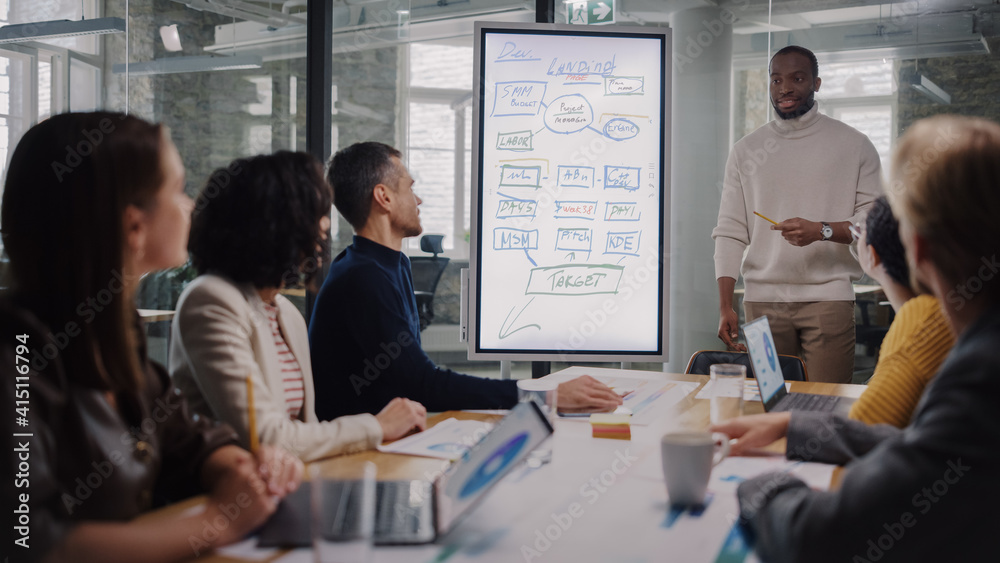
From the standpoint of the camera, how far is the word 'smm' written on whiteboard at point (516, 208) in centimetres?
282

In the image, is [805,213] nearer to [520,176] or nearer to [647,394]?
[520,176]

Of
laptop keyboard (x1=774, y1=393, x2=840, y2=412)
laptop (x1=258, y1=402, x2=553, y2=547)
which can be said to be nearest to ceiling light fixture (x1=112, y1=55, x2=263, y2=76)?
laptop keyboard (x1=774, y1=393, x2=840, y2=412)

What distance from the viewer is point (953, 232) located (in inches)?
33.1

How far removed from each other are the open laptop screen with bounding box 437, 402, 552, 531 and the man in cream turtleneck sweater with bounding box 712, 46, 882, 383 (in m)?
2.09


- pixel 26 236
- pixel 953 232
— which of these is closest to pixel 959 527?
pixel 953 232

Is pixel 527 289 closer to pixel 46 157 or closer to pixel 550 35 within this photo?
pixel 550 35

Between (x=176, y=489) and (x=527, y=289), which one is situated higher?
(x=527, y=289)

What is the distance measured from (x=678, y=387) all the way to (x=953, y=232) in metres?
1.40

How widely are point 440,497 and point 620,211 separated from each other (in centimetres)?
195

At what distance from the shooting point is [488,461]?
3.44 ft

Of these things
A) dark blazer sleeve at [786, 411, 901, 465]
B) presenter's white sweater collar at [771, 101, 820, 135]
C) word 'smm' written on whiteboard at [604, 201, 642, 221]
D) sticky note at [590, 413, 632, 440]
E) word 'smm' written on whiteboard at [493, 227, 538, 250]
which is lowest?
sticky note at [590, 413, 632, 440]

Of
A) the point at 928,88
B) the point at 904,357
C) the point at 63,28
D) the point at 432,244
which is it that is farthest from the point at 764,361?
the point at 432,244

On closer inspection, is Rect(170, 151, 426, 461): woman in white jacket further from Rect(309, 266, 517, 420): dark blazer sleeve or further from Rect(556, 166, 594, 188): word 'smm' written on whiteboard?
Rect(556, 166, 594, 188): word 'smm' written on whiteboard

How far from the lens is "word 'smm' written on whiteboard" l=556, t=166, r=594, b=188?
2820 millimetres
